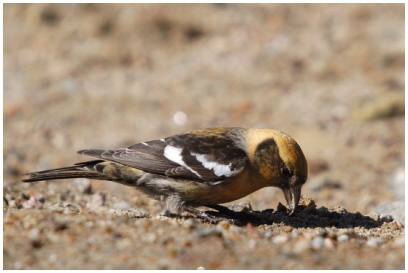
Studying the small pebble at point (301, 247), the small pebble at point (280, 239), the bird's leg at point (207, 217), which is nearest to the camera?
the small pebble at point (301, 247)

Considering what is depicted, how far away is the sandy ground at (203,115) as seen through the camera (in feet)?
18.3

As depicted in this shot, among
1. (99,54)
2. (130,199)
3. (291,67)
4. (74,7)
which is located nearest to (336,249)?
(130,199)

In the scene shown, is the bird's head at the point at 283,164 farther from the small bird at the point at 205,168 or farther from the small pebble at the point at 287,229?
the small pebble at the point at 287,229

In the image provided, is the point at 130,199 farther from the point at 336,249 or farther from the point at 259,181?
the point at 336,249

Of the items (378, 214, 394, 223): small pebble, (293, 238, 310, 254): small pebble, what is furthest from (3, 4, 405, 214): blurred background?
(293, 238, 310, 254): small pebble

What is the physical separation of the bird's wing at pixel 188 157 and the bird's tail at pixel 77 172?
21 centimetres

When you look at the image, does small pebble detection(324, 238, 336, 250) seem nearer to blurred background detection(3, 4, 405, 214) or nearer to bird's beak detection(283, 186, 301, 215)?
bird's beak detection(283, 186, 301, 215)

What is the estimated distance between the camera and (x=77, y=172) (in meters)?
7.45

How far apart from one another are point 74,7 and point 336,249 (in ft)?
40.5

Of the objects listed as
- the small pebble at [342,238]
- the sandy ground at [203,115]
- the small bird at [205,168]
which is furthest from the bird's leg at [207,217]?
the small pebble at [342,238]

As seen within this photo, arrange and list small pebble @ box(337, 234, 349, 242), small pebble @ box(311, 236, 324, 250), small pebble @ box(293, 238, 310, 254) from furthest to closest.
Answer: small pebble @ box(337, 234, 349, 242) → small pebble @ box(311, 236, 324, 250) → small pebble @ box(293, 238, 310, 254)

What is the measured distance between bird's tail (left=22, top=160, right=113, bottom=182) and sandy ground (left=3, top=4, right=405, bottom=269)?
15.1 inches

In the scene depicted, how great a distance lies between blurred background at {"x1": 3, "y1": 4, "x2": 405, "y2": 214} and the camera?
12094 mm

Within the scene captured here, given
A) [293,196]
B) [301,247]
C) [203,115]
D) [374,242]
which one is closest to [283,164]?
[293,196]
